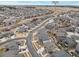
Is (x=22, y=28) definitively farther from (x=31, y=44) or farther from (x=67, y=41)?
(x=67, y=41)

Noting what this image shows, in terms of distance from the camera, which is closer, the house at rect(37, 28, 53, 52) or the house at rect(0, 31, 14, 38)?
the house at rect(37, 28, 53, 52)

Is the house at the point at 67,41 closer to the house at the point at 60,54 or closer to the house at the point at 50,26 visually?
the house at the point at 60,54

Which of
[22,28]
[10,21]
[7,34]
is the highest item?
[10,21]

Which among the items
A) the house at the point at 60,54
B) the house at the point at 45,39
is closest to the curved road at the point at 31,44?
the house at the point at 45,39

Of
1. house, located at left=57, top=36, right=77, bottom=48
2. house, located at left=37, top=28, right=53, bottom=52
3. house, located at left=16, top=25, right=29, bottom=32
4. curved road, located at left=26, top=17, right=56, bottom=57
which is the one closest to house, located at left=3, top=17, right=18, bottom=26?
house, located at left=16, top=25, right=29, bottom=32

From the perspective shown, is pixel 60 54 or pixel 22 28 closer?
pixel 60 54

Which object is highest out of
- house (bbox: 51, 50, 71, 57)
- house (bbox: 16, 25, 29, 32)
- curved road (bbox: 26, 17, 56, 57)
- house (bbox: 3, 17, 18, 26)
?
house (bbox: 3, 17, 18, 26)

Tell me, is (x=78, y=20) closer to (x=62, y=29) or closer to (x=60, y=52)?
(x=62, y=29)

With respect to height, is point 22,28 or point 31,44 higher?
point 22,28

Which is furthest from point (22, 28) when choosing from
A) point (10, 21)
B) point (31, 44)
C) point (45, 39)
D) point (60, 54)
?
point (60, 54)

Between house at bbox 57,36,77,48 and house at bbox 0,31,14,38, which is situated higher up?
house at bbox 0,31,14,38

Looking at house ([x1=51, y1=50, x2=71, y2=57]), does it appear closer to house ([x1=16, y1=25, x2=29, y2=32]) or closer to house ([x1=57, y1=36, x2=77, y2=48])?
house ([x1=57, y1=36, x2=77, y2=48])
